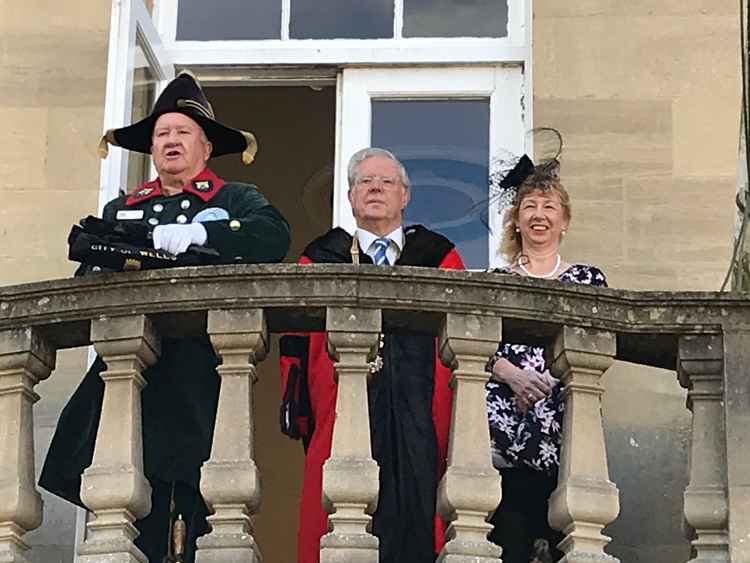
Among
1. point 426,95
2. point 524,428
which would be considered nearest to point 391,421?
point 524,428

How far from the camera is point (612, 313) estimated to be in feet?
19.1

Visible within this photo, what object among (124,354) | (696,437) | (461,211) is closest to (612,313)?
(696,437)

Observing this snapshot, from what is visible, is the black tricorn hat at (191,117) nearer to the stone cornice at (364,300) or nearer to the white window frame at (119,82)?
the white window frame at (119,82)

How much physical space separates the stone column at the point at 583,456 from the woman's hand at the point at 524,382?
26 cm

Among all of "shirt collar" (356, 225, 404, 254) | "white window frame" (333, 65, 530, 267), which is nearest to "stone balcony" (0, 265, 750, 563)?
"shirt collar" (356, 225, 404, 254)

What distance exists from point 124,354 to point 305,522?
0.70 metres

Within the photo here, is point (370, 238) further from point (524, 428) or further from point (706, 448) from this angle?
point (706, 448)

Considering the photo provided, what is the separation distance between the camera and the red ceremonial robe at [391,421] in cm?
594

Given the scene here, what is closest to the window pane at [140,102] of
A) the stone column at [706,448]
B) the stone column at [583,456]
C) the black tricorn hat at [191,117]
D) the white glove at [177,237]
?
the black tricorn hat at [191,117]

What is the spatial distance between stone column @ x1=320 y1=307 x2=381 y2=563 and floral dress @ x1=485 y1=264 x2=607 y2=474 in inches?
21.5

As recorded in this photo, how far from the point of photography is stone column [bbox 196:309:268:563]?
5.53m

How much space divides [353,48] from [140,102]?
0.85m

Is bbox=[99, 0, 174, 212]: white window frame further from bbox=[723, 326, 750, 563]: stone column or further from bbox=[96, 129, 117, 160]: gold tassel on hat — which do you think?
bbox=[723, 326, 750, 563]: stone column

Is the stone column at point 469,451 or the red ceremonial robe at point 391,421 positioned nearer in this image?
the stone column at point 469,451
